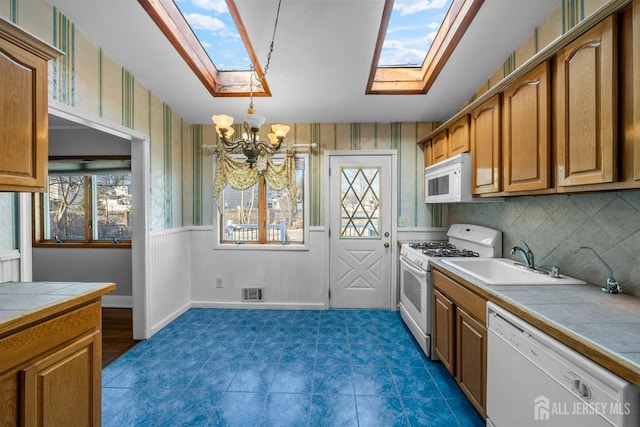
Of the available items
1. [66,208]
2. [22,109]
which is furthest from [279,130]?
[66,208]

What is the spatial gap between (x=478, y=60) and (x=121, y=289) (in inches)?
192

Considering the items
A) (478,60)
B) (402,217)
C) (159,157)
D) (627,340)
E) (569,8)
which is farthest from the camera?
(402,217)

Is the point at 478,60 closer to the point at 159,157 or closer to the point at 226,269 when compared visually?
the point at 159,157

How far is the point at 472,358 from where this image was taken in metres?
1.76

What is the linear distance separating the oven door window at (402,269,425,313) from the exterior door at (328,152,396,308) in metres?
0.51

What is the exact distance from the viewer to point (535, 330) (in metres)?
1.19

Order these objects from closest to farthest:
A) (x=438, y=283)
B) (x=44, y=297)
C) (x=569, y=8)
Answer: (x=44, y=297) < (x=569, y=8) < (x=438, y=283)

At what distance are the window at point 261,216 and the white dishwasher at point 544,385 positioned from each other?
2.53 meters

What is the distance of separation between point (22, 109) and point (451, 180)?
296cm

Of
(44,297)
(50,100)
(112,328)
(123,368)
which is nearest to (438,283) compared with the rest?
(44,297)

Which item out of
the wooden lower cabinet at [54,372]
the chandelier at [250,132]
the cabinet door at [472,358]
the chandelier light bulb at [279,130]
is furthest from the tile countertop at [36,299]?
the cabinet door at [472,358]

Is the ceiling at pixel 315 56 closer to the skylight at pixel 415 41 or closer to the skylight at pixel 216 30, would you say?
the skylight at pixel 415 41

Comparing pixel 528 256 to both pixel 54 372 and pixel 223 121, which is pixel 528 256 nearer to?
pixel 223 121

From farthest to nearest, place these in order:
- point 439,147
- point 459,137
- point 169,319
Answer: point 169,319, point 439,147, point 459,137
